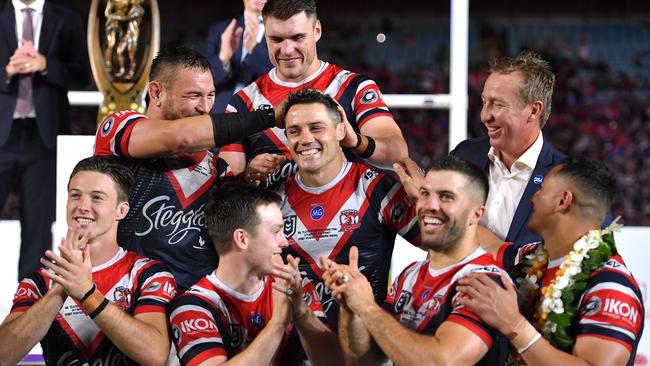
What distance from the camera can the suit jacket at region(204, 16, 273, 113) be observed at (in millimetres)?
5910

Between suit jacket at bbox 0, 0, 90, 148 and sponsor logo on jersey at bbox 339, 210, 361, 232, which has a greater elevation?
suit jacket at bbox 0, 0, 90, 148

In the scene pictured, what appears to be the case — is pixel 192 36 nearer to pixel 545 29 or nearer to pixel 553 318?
pixel 545 29

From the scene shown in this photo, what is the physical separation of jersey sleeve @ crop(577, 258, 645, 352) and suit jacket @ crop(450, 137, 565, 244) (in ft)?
2.89

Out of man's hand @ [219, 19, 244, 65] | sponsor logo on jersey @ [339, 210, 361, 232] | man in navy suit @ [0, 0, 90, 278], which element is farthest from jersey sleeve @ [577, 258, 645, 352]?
man in navy suit @ [0, 0, 90, 278]

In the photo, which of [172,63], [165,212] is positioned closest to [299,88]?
[172,63]

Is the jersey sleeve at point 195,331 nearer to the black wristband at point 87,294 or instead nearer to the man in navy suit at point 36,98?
the black wristband at point 87,294

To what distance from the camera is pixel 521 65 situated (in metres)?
4.40

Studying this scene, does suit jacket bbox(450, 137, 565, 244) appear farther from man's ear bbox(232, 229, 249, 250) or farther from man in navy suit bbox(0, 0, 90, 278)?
man in navy suit bbox(0, 0, 90, 278)

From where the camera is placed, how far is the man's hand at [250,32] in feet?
18.9

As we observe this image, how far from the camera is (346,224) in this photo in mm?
3910

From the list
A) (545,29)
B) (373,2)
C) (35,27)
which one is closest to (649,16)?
(545,29)

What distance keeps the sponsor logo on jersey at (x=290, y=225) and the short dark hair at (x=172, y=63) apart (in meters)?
0.75

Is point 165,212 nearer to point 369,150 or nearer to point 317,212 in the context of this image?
point 317,212

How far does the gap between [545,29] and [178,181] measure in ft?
41.7
